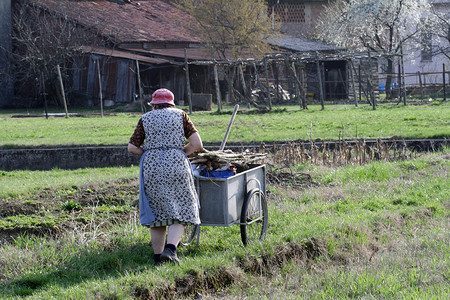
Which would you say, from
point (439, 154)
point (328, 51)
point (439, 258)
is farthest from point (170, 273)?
point (328, 51)

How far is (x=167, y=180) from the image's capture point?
6242 millimetres

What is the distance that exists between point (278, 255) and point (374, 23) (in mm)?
40711

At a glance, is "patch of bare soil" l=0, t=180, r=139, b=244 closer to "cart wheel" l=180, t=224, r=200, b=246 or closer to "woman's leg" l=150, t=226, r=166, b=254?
"cart wheel" l=180, t=224, r=200, b=246

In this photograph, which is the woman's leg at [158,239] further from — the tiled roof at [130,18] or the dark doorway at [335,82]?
the dark doorway at [335,82]

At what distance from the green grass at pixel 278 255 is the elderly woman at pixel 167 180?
34 centimetres

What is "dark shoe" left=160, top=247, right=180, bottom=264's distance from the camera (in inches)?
241

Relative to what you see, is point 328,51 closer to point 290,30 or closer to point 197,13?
point 290,30

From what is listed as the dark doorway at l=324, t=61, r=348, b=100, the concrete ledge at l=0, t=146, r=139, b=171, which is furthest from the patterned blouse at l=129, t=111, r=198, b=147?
the dark doorway at l=324, t=61, r=348, b=100

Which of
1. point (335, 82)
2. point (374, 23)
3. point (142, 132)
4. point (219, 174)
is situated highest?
point (374, 23)

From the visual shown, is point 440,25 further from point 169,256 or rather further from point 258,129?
point 169,256

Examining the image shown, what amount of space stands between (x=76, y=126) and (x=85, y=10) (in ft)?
67.7

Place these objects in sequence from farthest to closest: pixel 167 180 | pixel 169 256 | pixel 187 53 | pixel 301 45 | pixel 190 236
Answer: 1. pixel 301 45
2. pixel 187 53
3. pixel 190 236
4. pixel 167 180
5. pixel 169 256

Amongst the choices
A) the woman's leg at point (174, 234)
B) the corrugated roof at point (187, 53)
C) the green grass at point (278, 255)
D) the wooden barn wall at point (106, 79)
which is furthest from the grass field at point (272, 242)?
the corrugated roof at point (187, 53)

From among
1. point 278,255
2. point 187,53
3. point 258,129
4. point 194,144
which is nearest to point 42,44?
point 187,53
